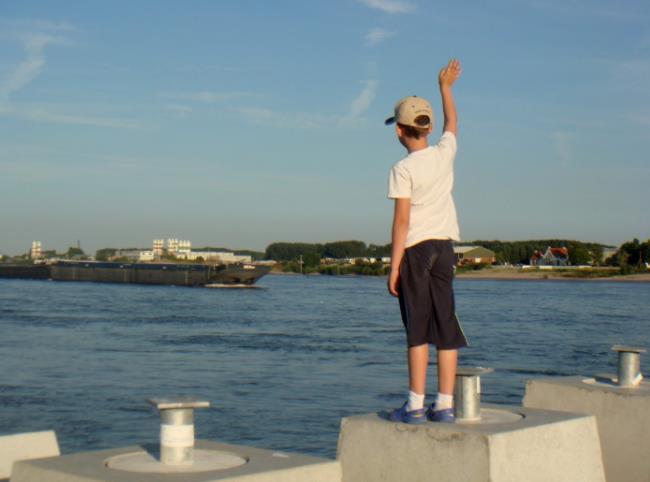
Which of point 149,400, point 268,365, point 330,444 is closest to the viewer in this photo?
point 149,400

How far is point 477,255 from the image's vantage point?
160 m

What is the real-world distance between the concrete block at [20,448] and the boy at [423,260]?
5.94 ft

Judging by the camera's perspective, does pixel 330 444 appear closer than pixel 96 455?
No

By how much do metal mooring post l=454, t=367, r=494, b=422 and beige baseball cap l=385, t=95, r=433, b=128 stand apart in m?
1.26

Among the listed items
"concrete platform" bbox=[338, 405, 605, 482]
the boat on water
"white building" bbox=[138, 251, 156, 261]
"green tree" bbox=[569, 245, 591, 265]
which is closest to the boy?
"concrete platform" bbox=[338, 405, 605, 482]

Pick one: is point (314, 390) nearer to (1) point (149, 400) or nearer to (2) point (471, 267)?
(1) point (149, 400)

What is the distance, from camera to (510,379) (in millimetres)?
17516

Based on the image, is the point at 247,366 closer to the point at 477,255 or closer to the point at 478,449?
the point at 478,449

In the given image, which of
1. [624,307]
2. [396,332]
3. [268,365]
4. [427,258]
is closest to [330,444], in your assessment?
[427,258]

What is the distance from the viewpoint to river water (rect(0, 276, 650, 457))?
1250 centimetres

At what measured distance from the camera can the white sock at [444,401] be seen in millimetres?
4737

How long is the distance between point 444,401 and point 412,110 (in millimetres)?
1454

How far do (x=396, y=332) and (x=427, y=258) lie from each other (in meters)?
27.8

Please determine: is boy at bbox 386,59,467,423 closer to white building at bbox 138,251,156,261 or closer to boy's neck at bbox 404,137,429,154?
boy's neck at bbox 404,137,429,154
